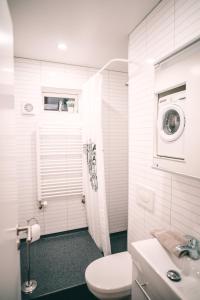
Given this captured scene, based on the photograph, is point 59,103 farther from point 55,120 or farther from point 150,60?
point 150,60

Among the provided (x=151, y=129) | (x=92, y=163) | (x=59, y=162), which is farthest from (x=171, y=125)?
(x=59, y=162)

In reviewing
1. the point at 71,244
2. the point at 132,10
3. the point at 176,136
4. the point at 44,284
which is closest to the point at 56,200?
the point at 71,244

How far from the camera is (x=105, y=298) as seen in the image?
140cm

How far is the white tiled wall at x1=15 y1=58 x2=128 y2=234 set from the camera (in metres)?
2.52

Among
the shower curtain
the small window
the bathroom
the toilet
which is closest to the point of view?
the bathroom

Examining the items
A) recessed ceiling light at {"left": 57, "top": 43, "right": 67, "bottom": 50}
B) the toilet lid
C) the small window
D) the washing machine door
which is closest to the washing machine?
the washing machine door

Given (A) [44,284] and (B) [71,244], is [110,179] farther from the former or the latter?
(A) [44,284]

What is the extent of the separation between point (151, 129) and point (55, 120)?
1.52 meters

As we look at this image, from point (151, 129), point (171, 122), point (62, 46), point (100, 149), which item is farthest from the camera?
point (62, 46)

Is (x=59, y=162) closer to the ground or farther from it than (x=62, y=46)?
closer to the ground

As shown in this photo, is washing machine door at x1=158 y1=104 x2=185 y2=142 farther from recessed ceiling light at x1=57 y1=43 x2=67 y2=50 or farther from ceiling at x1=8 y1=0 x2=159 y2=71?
Answer: recessed ceiling light at x1=57 y1=43 x2=67 y2=50

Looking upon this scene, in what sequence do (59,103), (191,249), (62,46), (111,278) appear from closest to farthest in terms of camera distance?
1. (191,249)
2. (111,278)
3. (62,46)
4. (59,103)

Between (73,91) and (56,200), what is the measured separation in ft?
5.36

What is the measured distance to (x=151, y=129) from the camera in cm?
162
